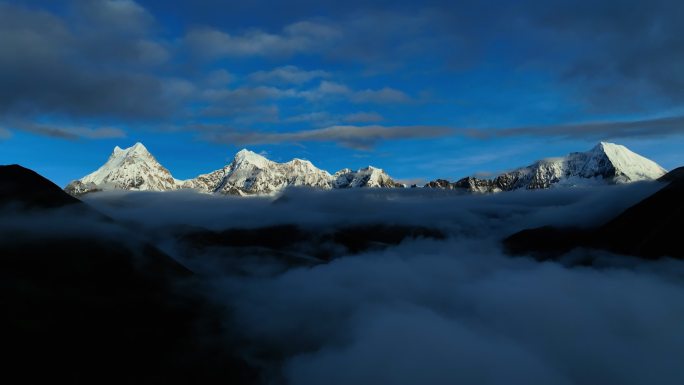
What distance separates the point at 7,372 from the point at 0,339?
15226mm

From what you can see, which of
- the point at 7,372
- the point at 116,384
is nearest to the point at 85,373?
the point at 116,384

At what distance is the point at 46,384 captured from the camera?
181500 mm

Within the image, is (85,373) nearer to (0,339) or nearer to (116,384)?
(116,384)

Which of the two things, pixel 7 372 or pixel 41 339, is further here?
pixel 41 339

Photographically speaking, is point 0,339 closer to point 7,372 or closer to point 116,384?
point 7,372

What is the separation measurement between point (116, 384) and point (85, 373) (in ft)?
39.8

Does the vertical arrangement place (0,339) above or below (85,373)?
above

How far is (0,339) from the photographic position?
189000 mm

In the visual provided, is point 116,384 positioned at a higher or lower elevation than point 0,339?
lower

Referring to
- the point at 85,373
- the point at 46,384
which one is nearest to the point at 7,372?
the point at 46,384

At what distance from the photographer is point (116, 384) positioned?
652 ft

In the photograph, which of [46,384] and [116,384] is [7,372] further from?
[116,384]

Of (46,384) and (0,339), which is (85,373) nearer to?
(46,384)

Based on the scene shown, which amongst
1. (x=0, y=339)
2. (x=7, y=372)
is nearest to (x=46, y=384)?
(x=7, y=372)
